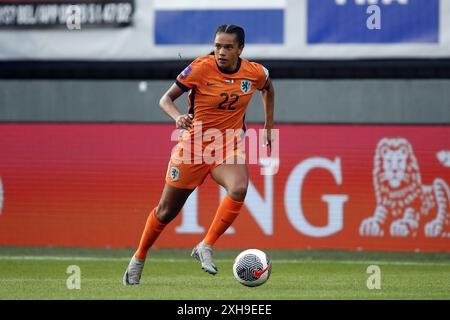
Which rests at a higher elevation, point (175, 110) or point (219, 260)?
point (175, 110)

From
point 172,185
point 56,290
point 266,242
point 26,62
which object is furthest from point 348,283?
point 26,62

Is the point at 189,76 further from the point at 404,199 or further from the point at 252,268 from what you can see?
the point at 404,199

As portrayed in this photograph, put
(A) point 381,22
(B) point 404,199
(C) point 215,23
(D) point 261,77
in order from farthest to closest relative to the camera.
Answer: (C) point 215,23, (A) point 381,22, (B) point 404,199, (D) point 261,77

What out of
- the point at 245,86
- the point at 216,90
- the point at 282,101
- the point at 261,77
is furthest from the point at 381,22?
the point at 216,90

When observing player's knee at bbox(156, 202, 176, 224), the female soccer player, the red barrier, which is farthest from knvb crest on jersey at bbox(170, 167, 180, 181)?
the red barrier

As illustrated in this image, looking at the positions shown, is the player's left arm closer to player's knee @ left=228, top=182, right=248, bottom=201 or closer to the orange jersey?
the orange jersey

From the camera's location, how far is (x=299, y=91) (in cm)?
1705

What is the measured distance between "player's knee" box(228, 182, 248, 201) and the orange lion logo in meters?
6.22

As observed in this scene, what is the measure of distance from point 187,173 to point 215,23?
22.2ft

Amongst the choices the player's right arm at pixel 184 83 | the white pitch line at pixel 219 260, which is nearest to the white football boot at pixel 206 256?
the player's right arm at pixel 184 83

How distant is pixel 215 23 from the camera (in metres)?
17.0

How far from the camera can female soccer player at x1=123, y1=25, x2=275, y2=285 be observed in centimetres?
1052

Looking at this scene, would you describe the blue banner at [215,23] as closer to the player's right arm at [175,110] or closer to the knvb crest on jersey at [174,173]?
the player's right arm at [175,110]

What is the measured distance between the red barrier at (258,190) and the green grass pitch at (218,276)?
1.19 ft
